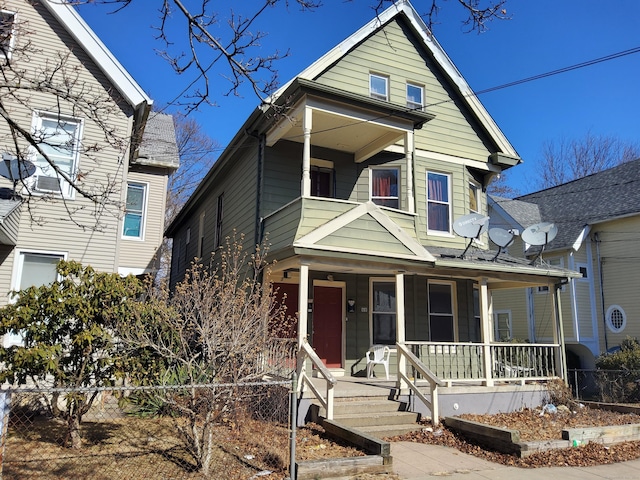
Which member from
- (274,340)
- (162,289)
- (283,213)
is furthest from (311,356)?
(283,213)

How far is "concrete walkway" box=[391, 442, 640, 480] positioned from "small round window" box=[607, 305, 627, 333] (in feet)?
48.2

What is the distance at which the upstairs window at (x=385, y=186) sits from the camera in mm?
12859

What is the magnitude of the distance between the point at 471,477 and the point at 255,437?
3.19 m

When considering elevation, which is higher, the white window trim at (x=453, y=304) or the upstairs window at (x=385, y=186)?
the upstairs window at (x=385, y=186)

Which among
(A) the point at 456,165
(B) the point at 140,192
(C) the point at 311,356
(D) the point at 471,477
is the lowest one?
(D) the point at 471,477

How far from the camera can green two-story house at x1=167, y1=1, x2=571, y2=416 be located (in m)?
10.2

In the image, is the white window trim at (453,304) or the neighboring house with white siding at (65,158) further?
the white window trim at (453,304)

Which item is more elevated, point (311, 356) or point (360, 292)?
point (360, 292)

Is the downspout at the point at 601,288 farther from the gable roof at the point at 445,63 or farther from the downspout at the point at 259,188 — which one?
the downspout at the point at 259,188

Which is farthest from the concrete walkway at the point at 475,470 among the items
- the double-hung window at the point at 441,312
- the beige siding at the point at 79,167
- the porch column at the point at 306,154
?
the beige siding at the point at 79,167

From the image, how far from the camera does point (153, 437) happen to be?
7234 mm

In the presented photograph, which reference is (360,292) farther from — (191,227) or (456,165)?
(191,227)

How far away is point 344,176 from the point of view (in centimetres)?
1274

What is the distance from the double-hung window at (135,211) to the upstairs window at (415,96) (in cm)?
795
